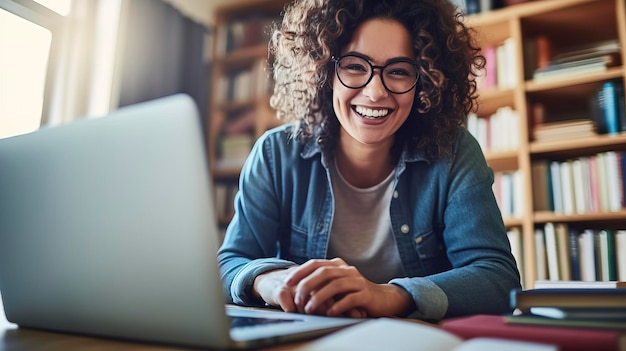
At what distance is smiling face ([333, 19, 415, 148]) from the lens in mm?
1068

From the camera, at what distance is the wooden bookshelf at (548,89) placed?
2.21 meters

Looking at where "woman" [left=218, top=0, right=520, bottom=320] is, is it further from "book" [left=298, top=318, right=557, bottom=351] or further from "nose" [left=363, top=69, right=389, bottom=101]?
"book" [left=298, top=318, right=557, bottom=351]

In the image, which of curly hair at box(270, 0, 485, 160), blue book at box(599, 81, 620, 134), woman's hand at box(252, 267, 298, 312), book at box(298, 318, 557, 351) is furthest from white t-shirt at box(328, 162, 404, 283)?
blue book at box(599, 81, 620, 134)

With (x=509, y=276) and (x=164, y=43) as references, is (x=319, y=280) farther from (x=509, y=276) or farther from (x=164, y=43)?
(x=164, y=43)

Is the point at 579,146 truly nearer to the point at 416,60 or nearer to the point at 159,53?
the point at 416,60

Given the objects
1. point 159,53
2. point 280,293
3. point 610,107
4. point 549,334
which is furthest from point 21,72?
point 610,107

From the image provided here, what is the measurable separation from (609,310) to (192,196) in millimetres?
452

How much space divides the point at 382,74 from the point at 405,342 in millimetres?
752

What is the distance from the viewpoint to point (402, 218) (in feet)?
3.45

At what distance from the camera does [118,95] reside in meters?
2.70

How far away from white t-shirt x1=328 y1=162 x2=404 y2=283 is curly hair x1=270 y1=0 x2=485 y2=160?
114 mm

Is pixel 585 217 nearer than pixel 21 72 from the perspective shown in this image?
Yes

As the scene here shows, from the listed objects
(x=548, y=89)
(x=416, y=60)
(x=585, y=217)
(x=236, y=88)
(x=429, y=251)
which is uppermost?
(x=236, y=88)

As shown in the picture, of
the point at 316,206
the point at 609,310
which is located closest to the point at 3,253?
the point at 316,206
